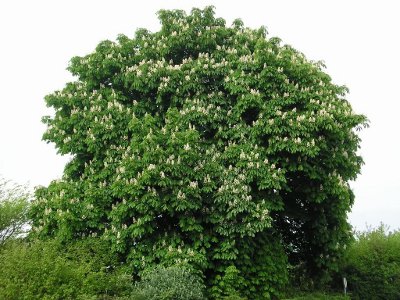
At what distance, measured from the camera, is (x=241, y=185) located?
16766 millimetres

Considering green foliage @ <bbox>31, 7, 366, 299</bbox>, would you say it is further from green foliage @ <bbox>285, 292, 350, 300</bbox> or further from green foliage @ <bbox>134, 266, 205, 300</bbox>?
green foliage @ <bbox>285, 292, 350, 300</bbox>

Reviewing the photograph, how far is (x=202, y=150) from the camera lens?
18.1 metres

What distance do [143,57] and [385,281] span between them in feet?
52.1

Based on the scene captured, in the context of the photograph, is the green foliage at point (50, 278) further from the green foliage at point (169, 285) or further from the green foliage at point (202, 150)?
the green foliage at point (202, 150)

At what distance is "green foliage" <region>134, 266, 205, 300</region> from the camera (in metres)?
13.9

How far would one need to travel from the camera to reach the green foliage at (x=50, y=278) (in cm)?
1345

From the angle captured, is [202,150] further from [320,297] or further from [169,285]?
[320,297]

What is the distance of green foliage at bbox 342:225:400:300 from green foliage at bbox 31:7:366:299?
3.97 m

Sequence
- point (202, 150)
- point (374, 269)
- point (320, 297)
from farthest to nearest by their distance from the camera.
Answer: point (374, 269)
point (320, 297)
point (202, 150)

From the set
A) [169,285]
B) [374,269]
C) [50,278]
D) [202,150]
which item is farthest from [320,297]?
[50,278]

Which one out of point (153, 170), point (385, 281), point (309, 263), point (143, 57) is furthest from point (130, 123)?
point (385, 281)

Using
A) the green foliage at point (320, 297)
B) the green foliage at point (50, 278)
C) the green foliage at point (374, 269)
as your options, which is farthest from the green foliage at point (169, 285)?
the green foliage at point (374, 269)

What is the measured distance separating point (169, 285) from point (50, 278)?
10.7 ft

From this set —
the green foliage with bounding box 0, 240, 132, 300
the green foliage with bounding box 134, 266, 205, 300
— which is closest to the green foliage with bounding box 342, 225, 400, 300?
the green foliage with bounding box 134, 266, 205, 300
